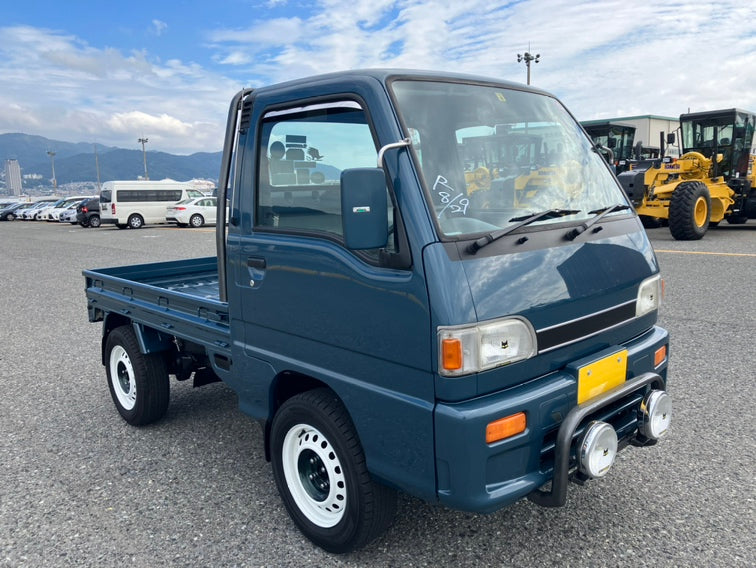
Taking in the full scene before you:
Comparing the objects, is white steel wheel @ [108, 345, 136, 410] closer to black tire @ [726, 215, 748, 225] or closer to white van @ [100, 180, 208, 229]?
black tire @ [726, 215, 748, 225]

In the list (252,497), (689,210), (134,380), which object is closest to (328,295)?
(252,497)

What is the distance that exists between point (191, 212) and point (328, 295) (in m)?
25.7

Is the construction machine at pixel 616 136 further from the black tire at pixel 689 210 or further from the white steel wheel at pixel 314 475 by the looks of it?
the white steel wheel at pixel 314 475

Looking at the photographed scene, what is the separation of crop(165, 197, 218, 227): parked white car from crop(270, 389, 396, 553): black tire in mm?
25304

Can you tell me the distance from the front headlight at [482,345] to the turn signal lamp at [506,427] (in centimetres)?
20

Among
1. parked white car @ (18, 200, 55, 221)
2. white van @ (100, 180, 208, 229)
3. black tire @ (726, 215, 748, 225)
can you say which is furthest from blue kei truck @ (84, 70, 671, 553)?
parked white car @ (18, 200, 55, 221)

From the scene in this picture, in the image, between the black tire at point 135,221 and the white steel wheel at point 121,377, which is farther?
the black tire at point 135,221

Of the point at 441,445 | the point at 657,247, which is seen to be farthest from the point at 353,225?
the point at 657,247

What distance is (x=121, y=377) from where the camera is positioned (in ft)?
14.2

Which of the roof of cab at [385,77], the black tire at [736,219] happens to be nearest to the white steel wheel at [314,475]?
the roof of cab at [385,77]

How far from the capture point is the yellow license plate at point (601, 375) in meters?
2.40

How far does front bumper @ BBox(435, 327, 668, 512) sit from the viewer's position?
6.82 ft

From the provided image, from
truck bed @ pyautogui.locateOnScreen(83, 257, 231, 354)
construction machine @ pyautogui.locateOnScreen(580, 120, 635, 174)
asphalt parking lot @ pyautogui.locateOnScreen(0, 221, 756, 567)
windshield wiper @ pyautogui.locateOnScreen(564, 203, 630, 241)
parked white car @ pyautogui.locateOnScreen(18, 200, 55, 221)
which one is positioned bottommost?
asphalt parking lot @ pyautogui.locateOnScreen(0, 221, 756, 567)

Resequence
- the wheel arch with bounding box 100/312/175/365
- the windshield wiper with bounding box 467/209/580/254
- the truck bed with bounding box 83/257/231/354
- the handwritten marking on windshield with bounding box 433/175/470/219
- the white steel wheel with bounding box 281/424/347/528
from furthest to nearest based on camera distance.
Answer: the wheel arch with bounding box 100/312/175/365, the truck bed with bounding box 83/257/231/354, the white steel wheel with bounding box 281/424/347/528, the handwritten marking on windshield with bounding box 433/175/470/219, the windshield wiper with bounding box 467/209/580/254
